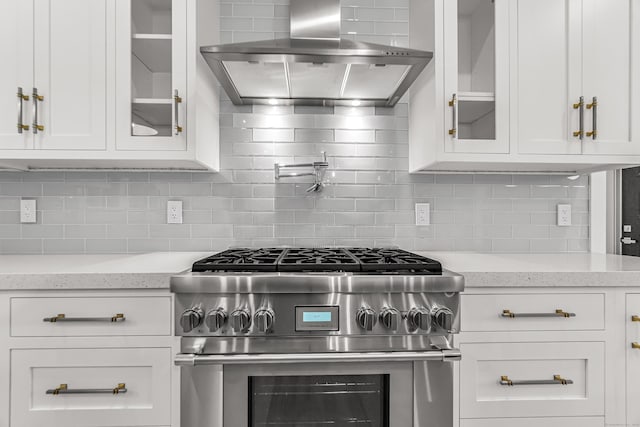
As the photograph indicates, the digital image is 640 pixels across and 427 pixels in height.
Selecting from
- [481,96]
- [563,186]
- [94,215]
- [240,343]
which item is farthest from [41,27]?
[563,186]

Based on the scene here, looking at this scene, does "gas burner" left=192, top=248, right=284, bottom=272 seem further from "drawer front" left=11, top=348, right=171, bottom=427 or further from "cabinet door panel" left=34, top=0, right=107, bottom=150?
"cabinet door panel" left=34, top=0, right=107, bottom=150

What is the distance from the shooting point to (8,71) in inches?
65.8

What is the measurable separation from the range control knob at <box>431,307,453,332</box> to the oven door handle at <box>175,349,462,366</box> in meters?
0.09

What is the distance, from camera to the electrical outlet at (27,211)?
202cm

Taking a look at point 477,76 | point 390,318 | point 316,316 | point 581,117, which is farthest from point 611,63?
point 316,316

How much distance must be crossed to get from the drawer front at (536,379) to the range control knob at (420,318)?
0.78 feet

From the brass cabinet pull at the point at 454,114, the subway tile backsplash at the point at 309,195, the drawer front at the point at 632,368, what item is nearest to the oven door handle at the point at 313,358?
the drawer front at the point at 632,368

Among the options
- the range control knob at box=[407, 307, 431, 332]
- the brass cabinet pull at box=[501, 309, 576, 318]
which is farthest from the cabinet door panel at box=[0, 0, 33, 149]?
the brass cabinet pull at box=[501, 309, 576, 318]

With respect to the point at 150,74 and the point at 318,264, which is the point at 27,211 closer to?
the point at 150,74

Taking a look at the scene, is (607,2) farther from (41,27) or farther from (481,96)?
(41,27)

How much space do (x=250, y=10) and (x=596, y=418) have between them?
249cm

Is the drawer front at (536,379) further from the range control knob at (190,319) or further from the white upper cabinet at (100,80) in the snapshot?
the white upper cabinet at (100,80)

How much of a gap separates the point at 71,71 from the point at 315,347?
1586 millimetres

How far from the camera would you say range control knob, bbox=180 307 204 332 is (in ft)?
4.25
